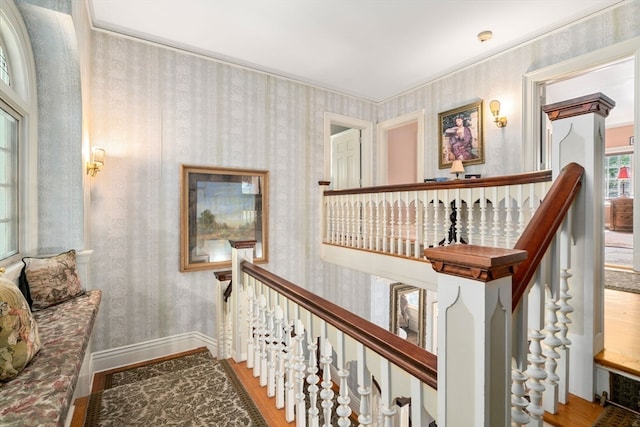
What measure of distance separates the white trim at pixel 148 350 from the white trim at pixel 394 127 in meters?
3.76

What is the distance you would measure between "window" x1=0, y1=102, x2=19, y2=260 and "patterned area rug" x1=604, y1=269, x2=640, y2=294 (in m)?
4.89

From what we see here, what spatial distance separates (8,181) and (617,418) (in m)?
3.75

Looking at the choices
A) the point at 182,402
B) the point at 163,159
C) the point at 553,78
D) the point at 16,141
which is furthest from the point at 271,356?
the point at 553,78

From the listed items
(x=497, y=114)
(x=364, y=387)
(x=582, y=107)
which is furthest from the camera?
(x=497, y=114)

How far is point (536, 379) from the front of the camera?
971mm

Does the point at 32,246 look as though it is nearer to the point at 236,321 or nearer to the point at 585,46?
the point at 236,321

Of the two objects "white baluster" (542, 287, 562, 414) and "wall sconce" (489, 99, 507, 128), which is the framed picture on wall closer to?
"wall sconce" (489, 99, 507, 128)

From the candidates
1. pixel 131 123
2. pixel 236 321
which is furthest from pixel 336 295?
pixel 131 123

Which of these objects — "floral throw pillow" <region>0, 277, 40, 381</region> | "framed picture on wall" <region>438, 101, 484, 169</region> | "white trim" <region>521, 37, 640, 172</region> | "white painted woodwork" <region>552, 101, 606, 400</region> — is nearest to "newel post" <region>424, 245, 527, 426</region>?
"white painted woodwork" <region>552, 101, 606, 400</region>

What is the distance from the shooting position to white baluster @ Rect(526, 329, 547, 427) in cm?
94

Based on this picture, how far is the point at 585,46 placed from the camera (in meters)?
3.09

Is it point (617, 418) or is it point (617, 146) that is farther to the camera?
point (617, 146)

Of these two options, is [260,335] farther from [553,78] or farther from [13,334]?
[553,78]

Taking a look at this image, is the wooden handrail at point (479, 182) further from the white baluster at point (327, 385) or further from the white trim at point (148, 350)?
the white trim at point (148, 350)
